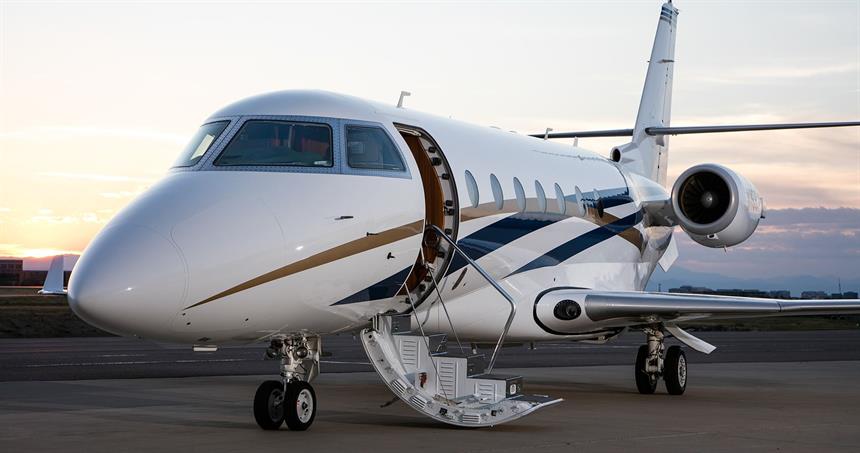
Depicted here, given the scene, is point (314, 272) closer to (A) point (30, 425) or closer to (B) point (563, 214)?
(A) point (30, 425)

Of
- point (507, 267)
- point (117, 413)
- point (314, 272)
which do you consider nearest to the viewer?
point (314, 272)

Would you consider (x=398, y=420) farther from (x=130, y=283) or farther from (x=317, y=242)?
(x=130, y=283)

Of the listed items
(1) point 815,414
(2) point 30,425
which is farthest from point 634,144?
(2) point 30,425

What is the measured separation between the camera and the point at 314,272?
1070 cm

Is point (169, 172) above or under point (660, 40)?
under

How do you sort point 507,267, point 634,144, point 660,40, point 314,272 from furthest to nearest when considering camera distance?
point 660,40
point 634,144
point 507,267
point 314,272

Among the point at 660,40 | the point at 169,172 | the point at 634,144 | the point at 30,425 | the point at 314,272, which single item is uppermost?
the point at 660,40

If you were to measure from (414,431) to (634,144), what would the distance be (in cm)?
1168

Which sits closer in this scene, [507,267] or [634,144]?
[507,267]

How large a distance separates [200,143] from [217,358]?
13.7 meters

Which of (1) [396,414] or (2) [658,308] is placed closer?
(1) [396,414]

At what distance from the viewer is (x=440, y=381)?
11.9 meters

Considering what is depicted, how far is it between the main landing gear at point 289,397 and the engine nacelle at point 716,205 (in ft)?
29.4

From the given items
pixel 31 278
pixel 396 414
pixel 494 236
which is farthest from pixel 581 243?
pixel 31 278
